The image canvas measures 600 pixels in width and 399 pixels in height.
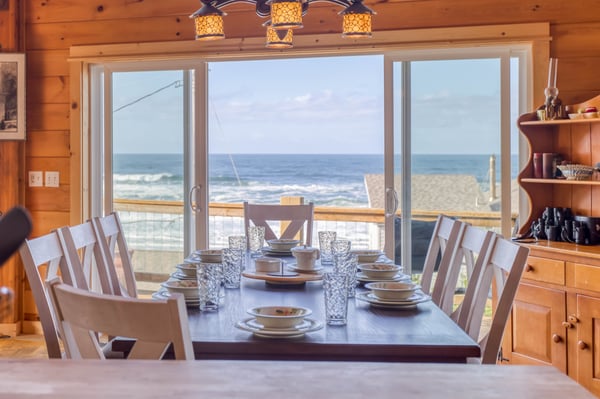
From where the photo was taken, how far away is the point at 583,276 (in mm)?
2822

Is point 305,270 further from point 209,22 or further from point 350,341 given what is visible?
point 209,22

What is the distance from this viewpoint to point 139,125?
4.16m

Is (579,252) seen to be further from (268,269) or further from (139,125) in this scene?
(139,125)

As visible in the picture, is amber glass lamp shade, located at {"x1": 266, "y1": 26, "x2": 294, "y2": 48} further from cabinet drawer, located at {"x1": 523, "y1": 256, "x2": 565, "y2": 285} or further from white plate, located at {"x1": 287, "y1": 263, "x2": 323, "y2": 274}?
cabinet drawer, located at {"x1": 523, "y1": 256, "x2": 565, "y2": 285}

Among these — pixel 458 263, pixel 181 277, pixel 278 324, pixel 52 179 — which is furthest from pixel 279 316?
pixel 52 179

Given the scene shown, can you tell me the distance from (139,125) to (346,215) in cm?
223

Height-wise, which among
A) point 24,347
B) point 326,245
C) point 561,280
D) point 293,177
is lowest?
point 24,347

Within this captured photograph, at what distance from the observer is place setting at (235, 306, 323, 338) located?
1.48 m

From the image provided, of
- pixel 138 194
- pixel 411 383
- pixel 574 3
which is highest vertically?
pixel 574 3

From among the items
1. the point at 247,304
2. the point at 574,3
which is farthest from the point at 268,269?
the point at 574,3

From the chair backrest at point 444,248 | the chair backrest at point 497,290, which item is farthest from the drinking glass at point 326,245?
the chair backrest at point 497,290

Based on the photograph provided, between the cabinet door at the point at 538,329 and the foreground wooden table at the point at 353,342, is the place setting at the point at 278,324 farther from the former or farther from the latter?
the cabinet door at the point at 538,329

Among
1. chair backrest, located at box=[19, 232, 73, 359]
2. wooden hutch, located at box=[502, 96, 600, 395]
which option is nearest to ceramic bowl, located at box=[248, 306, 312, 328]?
chair backrest, located at box=[19, 232, 73, 359]

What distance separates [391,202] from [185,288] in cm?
220
